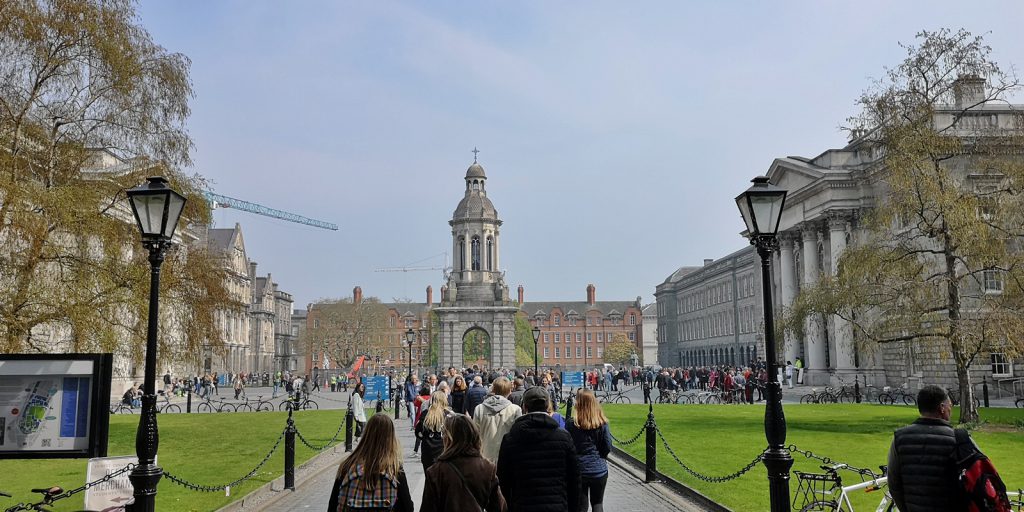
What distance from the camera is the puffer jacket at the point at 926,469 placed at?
5.64 m

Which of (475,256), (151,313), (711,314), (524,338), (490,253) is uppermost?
(490,253)

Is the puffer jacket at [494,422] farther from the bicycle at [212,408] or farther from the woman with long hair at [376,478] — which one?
the bicycle at [212,408]

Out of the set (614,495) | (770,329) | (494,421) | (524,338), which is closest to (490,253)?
(524,338)

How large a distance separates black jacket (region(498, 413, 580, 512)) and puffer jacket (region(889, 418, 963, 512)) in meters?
2.37

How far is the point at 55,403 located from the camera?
10.0 metres

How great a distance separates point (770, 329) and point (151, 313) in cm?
664

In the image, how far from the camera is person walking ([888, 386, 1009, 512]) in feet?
18.5

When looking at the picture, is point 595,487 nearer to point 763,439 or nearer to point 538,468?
point 538,468

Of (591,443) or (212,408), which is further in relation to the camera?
(212,408)

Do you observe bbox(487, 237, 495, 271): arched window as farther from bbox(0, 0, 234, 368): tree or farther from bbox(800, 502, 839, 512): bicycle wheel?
bbox(800, 502, 839, 512): bicycle wheel

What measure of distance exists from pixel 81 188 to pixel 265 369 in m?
98.1

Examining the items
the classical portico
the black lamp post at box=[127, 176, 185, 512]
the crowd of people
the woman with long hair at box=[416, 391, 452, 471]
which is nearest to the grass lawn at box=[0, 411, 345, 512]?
the woman with long hair at box=[416, 391, 452, 471]

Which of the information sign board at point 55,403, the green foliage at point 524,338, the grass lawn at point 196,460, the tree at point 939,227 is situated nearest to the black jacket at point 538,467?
the information sign board at point 55,403

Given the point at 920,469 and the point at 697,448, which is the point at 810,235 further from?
the point at 920,469
